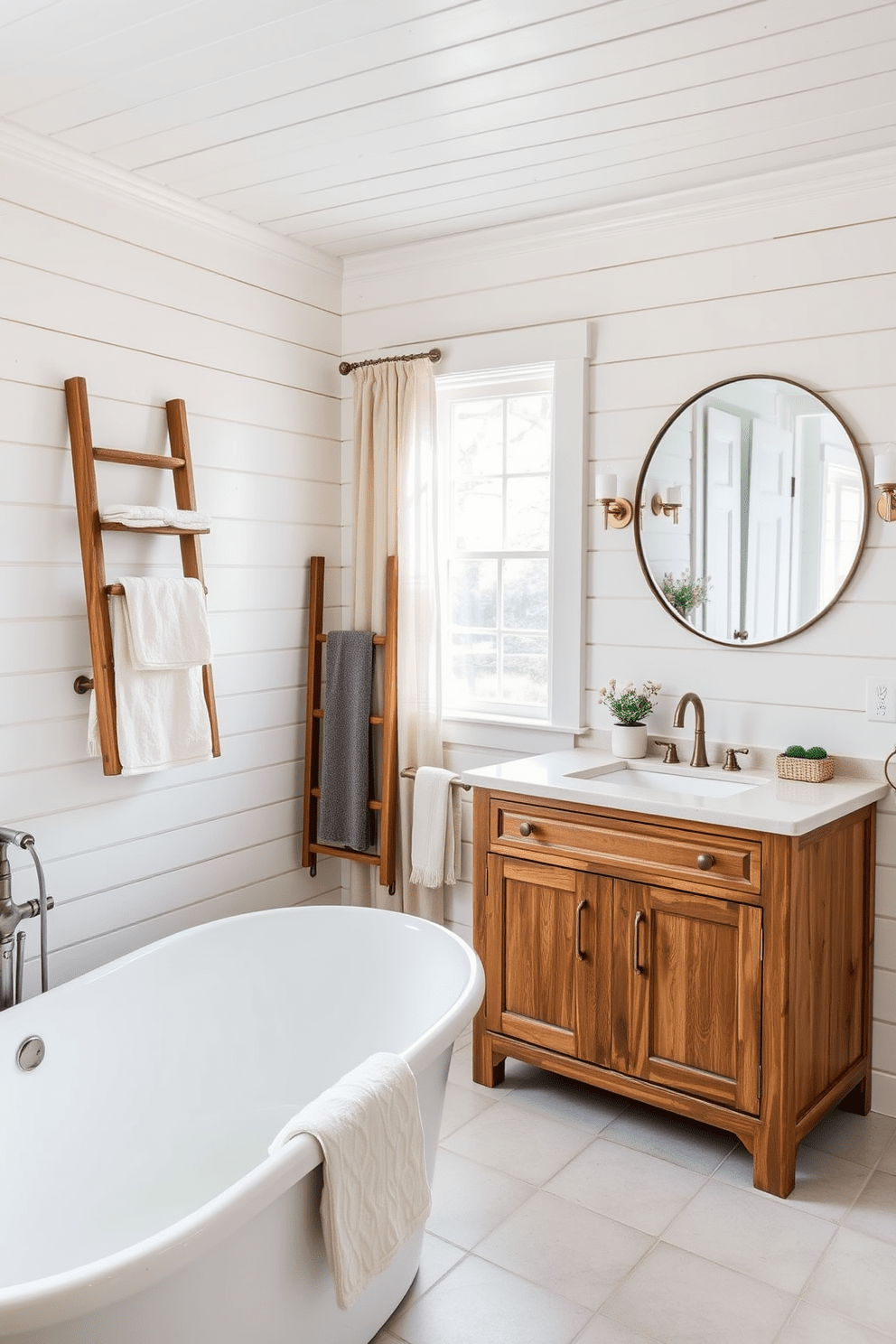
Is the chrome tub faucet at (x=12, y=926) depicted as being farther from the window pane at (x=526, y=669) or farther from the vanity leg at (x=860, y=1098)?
the vanity leg at (x=860, y=1098)

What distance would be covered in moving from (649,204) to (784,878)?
1920mm

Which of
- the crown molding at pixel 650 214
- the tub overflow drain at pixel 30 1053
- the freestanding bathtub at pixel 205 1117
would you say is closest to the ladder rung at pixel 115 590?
the freestanding bathtub at pixel 205 1117

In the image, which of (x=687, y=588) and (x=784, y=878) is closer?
(x=784, y=878)

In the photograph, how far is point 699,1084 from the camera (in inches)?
99.7

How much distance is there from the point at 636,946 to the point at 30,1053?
1426 millimetres

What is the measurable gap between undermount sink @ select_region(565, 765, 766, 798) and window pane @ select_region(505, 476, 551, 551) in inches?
32.1

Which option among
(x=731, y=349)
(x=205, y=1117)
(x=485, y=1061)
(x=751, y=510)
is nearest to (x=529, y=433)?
(x=731, y=349)

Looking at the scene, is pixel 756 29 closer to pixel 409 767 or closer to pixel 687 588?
pixel 687 588

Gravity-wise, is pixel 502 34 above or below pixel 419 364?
above

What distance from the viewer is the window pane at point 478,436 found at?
3473 millimetres

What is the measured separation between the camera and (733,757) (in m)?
2.88

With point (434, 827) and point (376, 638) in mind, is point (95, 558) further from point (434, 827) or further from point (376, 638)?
point (434, 827)

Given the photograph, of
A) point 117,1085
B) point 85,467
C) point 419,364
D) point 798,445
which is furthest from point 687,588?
point 117,1085

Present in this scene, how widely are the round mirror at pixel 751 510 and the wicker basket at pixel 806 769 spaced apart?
0.34 meters
